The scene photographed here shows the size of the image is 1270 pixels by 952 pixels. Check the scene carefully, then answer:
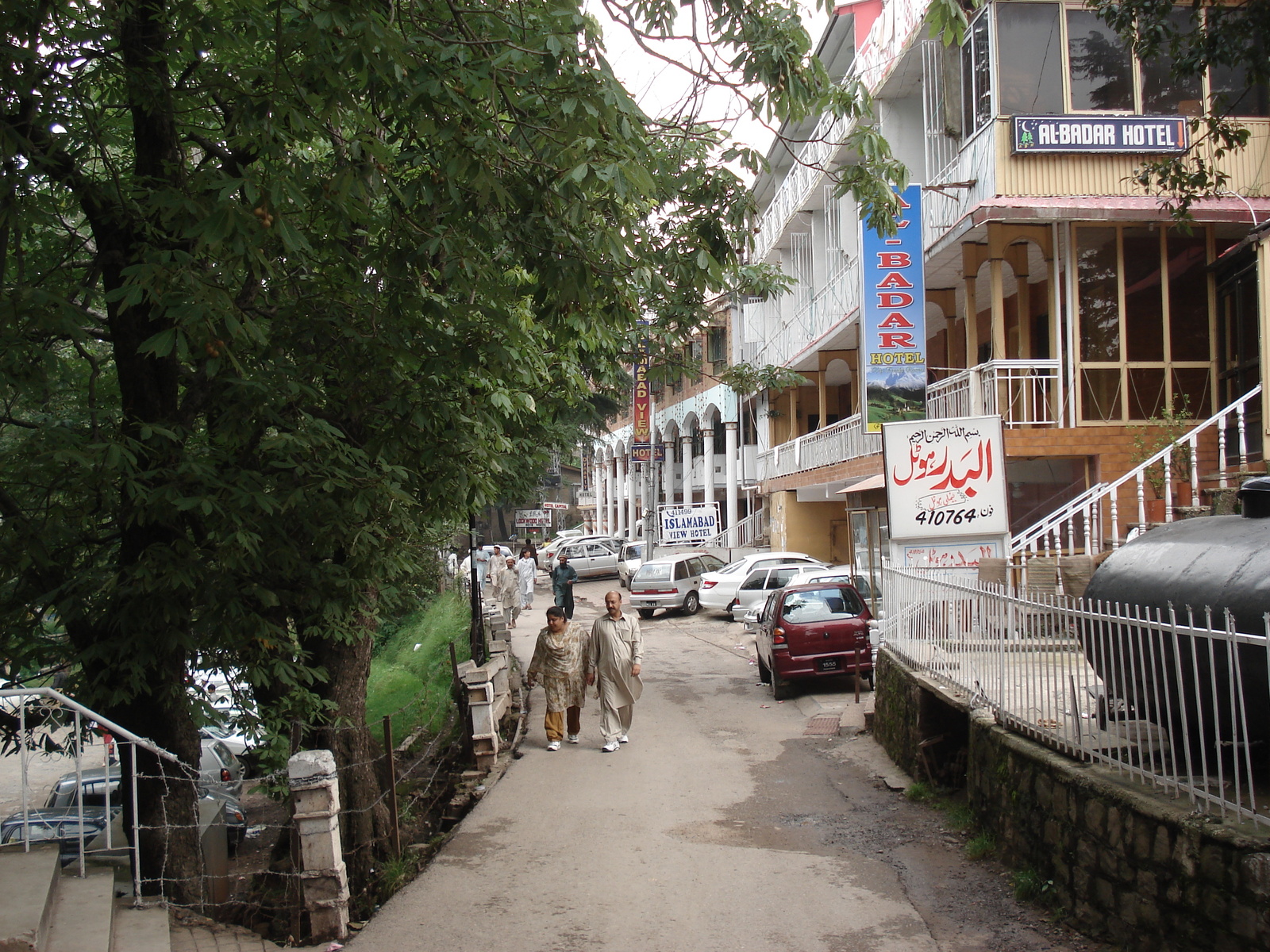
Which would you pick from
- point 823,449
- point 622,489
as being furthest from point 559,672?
point 622,489


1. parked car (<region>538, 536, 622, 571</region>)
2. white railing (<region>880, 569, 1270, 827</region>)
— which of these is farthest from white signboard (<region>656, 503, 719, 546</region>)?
white railing (<region>880, 569, 1270, 827</region>)

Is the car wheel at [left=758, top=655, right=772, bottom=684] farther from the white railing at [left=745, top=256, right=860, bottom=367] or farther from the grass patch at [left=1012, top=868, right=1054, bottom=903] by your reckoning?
the grass patch at [left=1012, top=868, right=1054, bottom=903]

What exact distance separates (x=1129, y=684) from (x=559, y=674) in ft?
22.1

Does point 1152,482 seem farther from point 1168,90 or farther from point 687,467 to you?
point 687,467

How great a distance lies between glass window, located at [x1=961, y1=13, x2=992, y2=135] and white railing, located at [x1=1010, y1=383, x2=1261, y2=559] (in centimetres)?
538

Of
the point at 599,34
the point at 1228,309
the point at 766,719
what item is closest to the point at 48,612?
the point at 599,34

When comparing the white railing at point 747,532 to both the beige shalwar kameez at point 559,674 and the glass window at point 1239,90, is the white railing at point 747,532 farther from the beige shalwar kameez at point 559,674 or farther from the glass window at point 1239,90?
the beige shalwar kameez at point 559,674

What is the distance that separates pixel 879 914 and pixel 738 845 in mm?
1640

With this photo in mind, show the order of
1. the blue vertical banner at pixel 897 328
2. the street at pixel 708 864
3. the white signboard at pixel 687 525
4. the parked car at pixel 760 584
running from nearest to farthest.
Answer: the street at pixel 708 864 < the blue vertical banner at pixel 897 328 < the parked car at pixel 760 584 < the white signboard at pixel 687 525

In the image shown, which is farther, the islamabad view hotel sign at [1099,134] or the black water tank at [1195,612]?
the islamabad view hotel sign at [1099,134]

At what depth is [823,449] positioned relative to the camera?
24312 millimetres

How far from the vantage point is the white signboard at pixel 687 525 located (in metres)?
28.8

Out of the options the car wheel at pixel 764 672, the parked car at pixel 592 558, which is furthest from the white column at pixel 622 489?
the car wheel at pixel 764 672

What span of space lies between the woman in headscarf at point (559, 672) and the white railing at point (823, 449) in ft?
26.8
